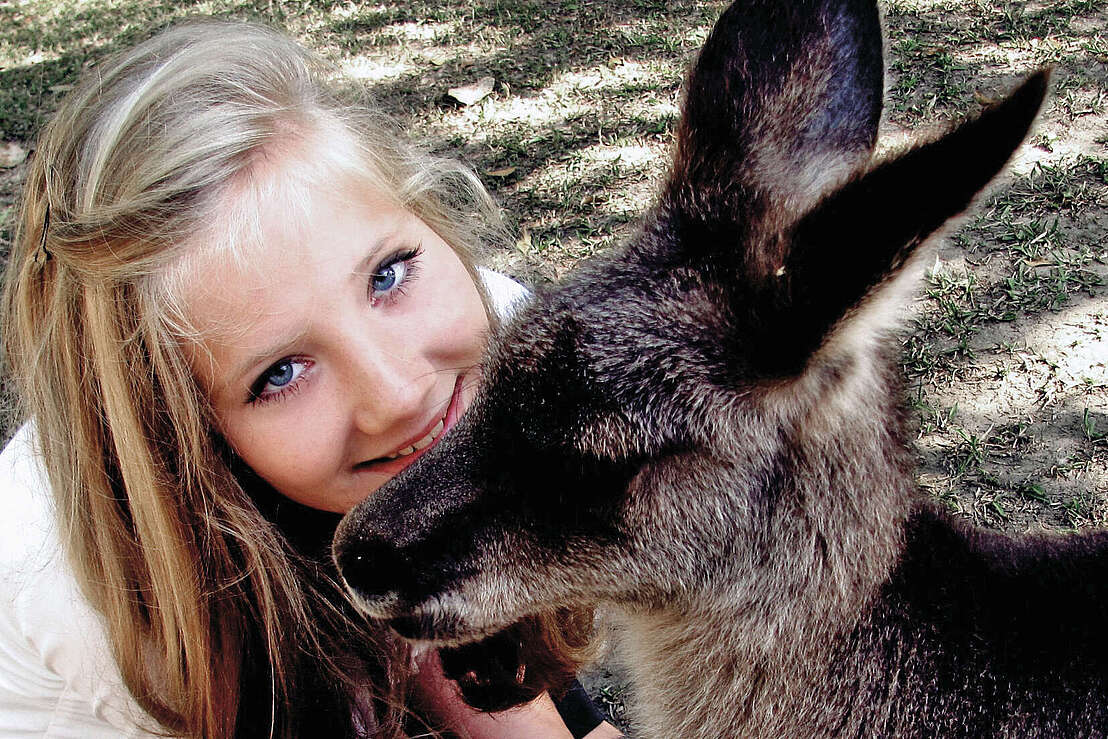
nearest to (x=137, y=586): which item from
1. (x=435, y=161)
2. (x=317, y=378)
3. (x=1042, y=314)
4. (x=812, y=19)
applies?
(x=317, y=378)

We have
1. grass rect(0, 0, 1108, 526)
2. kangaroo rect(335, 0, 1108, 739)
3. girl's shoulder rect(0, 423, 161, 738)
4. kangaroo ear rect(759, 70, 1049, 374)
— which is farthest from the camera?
grass rect(0, 0, 1108, 526)

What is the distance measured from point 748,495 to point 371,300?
3.01 feet

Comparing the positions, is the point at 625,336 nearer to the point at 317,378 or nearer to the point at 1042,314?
the point at 317,378

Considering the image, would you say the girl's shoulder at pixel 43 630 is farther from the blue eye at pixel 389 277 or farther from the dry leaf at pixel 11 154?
the dry leaf at pixel 11 154

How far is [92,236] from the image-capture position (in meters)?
1.91

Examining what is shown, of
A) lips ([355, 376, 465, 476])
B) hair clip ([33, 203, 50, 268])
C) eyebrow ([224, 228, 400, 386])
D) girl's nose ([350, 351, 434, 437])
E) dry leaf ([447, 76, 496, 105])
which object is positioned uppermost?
hair clip ([33, 203, 50, 268])

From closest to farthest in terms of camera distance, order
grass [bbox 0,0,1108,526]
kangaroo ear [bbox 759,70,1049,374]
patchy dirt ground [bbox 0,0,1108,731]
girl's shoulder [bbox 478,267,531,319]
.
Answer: kangaroo ear [bbox 759,70,1049,374], girl's shoulder [bbox 478,267,531,319], patchy dirt ground [bbox 0,0,1108,731], grass [bbox 0,0,1108,526]

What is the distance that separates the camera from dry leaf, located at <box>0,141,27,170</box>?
553 centimetres

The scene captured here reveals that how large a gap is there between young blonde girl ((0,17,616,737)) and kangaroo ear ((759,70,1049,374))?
1066mm

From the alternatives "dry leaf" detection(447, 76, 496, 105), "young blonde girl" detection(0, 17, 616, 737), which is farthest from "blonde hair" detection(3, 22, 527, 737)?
"dry leaf" detection(447, 76, 496, 105)

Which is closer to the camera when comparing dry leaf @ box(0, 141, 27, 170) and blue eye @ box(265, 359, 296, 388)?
blue eye @ box(265, 359, 296, 388)

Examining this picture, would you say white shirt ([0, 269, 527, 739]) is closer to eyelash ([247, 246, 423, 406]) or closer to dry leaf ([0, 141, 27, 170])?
eyelash ([247, 246, 423, 406])

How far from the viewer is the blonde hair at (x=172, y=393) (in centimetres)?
195

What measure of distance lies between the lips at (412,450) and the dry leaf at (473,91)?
374cm
